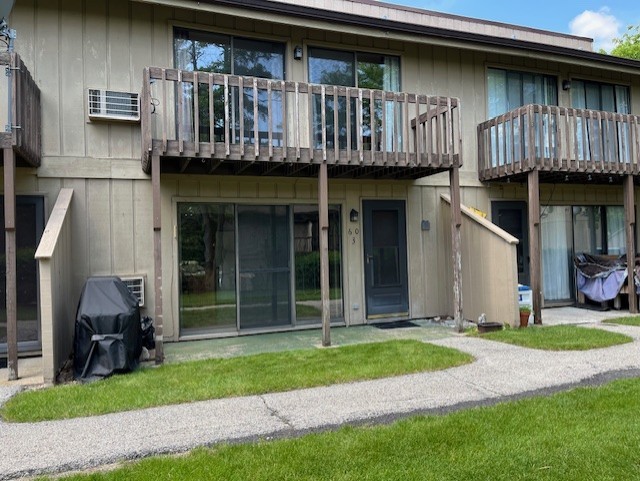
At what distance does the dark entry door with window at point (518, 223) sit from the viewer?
→ 31.8ft

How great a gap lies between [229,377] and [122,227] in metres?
3.26

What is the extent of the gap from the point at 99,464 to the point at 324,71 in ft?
23.1

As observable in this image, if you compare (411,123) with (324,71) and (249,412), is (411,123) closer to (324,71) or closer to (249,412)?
(324,71)

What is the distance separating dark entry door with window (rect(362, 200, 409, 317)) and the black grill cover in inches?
171

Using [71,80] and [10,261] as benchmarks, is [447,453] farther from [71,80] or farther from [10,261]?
[71,80]

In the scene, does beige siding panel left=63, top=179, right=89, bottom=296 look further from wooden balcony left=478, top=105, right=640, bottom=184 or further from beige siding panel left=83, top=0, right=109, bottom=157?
wooden balcony left=478, top=105, right=640, bottom=184

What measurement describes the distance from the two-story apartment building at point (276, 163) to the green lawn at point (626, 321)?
140 cm

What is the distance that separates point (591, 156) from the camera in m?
8.87

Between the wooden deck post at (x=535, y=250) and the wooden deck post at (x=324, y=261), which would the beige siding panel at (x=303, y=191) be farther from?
the wooden deck post at (x=535, y=250)

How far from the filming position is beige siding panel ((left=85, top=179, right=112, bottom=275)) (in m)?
7.05

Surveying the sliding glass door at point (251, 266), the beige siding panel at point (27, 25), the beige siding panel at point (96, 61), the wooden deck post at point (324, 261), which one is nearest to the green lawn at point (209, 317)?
the sliding glass door at point (251, 266)

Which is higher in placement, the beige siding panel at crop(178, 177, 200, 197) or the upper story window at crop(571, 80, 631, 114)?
the upper story window at crop(571, 80, 631, 114)

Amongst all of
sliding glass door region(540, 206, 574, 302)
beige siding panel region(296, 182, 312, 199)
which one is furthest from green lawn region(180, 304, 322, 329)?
sliding glass door region(540, 206, 574, 302)

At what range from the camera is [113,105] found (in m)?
7.10
